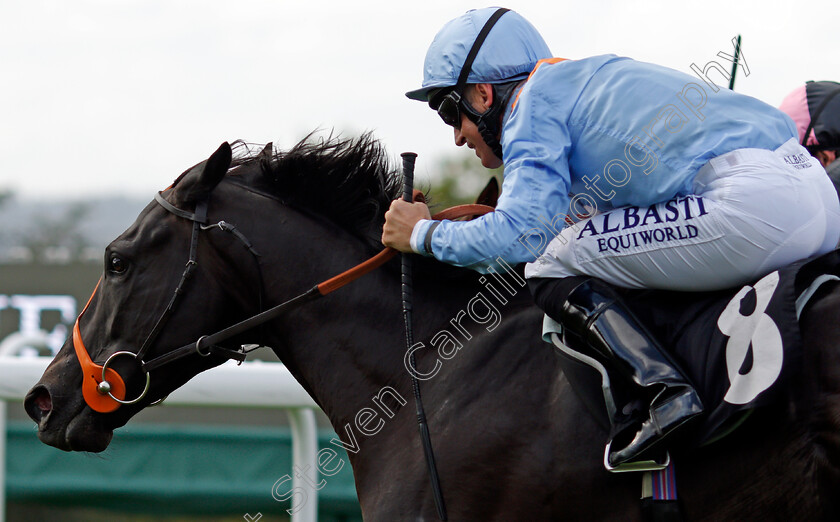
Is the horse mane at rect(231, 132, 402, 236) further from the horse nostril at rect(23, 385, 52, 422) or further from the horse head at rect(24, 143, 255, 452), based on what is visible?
the horse nostril at rect(23, 385, 52, 422)

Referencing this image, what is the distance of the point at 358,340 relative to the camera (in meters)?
2.72

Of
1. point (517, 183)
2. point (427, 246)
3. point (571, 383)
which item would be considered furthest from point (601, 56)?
point (571, 383)

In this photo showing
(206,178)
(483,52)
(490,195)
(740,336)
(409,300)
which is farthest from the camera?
(490,195)

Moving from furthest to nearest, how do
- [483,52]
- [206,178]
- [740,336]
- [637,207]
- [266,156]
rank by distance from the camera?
[266,156] → [206,178] → [483,52] → [637,207] → [740,336]

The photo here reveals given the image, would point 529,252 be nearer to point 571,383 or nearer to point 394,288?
point 571,383

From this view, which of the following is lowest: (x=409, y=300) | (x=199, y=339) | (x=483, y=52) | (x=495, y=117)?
(x=199, y=339)

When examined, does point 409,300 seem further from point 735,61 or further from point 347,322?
point 735,61

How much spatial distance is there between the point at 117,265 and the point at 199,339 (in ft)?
1.23

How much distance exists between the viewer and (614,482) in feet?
7.20

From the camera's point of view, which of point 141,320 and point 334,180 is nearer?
point 141,320

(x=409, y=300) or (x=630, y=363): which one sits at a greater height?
(x=630, y=363)

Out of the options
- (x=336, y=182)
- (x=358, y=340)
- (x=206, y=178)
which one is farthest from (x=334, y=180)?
(x=358, y=340)

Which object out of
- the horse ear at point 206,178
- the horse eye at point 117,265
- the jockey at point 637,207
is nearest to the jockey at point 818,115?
the jockey at point 637,207

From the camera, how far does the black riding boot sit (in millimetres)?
2064
